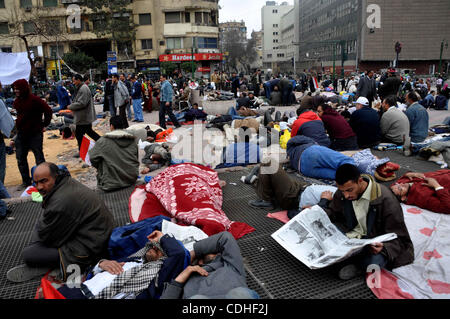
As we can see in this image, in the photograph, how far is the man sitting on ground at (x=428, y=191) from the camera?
4.01 metres

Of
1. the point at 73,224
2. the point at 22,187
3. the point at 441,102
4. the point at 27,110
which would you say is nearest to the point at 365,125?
the point at 73,224

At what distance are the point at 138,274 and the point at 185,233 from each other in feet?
2.59

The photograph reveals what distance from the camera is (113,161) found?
5.77 meters

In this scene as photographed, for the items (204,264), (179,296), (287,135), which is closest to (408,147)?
(287,135)

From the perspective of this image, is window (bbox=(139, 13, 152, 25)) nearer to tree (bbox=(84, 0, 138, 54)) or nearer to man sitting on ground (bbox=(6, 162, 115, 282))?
tree (bbox=(84, 0, 138, 54))

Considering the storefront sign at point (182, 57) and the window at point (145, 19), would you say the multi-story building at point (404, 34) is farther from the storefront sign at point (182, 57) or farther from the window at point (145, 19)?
the window at point (145, 19)

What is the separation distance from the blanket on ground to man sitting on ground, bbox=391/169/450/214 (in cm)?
22

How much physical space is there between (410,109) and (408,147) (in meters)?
1.19

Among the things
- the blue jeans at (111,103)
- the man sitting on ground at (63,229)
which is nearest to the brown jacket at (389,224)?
the man sitting on ground at (63,229)

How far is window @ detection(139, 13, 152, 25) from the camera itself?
40.4 meters

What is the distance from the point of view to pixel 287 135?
8477mm

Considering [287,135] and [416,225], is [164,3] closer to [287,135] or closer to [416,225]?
[287,135]

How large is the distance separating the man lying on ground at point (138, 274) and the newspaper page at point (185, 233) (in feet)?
1.21

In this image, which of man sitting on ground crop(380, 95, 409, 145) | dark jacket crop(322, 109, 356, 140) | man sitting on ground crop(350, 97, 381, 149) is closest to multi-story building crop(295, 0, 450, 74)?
man sitting on ground crop(380, 95, 409, 145)
